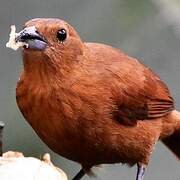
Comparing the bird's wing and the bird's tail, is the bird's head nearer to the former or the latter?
the bird's wing

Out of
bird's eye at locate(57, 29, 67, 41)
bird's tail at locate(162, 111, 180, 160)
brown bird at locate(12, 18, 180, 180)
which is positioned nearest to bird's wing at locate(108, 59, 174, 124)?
brown bird at locate(12, 18, 180, 180)

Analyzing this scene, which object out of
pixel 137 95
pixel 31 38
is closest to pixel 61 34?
pixel 31 38

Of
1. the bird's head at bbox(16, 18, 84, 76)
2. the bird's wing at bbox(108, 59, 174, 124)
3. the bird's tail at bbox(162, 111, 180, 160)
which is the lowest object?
the bird's tail at bbox(162, 111, 180, 160)

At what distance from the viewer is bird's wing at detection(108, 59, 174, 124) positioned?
4992 mm

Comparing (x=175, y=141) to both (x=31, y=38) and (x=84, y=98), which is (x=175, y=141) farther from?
(x=31, y=38)

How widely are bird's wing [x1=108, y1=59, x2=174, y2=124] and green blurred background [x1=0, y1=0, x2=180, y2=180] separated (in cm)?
24

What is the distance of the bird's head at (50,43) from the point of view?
4.34 metres

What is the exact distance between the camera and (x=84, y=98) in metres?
4.71

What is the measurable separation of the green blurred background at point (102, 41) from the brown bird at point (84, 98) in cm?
27

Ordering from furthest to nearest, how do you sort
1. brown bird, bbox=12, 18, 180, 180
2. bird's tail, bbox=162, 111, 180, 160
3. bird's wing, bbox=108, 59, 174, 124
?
bird's tail, bbox=162, 111, 180, 160 < bird's wing, bbox=108, 59, 174, 124 < brown bird, bbox=12, 18, 180, 180

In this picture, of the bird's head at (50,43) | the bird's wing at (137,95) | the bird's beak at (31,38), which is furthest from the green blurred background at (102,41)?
the bird's beak at (31,38)

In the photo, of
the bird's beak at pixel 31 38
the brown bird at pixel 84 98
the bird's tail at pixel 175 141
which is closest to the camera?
the bird's beak at pixel 31 38

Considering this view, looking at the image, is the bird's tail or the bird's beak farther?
the bird's tail

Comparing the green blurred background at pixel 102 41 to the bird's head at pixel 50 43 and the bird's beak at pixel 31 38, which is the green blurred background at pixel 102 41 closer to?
the bird's head at pixel 50 43
